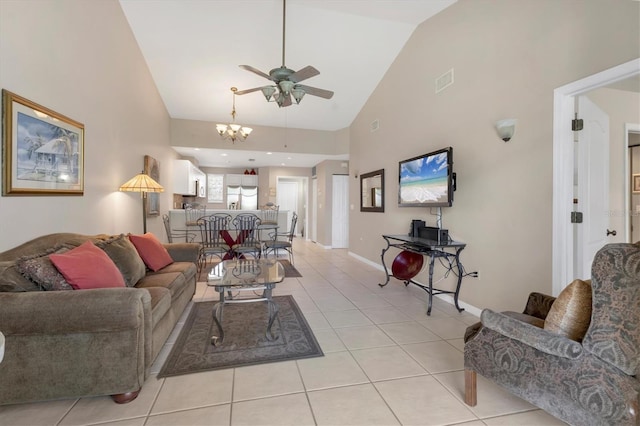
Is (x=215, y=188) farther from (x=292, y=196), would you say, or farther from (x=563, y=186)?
(x=563, y=186)

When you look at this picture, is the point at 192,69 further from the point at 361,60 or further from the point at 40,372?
A: the point at 40,372

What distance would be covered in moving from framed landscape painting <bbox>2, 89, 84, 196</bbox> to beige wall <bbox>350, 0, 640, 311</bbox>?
3987 mm

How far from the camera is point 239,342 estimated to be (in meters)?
2.51

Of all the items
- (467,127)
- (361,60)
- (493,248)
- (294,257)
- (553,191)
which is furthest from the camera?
(294,257)

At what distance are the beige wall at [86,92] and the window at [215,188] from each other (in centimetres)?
468

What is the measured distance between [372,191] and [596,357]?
456 cm

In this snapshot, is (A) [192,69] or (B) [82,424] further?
(A) [192,69]

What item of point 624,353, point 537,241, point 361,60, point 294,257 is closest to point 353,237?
point 294,257

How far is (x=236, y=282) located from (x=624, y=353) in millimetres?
2367

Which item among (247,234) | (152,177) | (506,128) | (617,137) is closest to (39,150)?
(152,177)

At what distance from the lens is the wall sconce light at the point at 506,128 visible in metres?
2.70

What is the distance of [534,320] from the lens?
5.60 feet

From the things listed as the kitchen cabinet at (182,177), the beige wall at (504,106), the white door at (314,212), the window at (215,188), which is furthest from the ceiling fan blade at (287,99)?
the window at (215,188)

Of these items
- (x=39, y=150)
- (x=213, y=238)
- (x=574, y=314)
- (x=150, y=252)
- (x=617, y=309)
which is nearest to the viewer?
(x=617, y=309)
